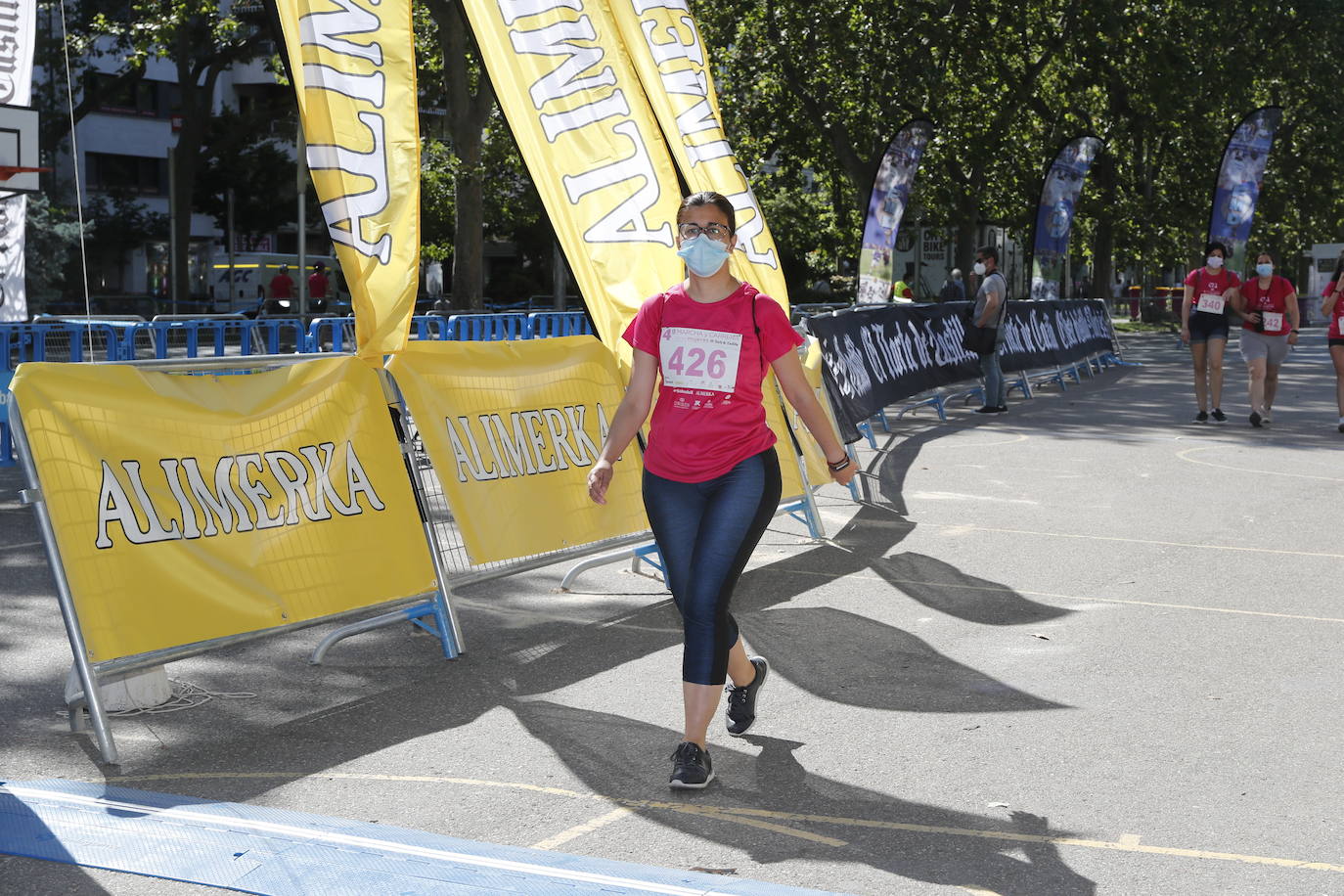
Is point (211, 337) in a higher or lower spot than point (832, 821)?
higher

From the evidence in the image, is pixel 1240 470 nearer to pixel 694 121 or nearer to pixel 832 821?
pixel 694 121

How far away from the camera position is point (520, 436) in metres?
7.68

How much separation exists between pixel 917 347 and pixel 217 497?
1253 centimetres

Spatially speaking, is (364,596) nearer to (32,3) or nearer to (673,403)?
(673,403)

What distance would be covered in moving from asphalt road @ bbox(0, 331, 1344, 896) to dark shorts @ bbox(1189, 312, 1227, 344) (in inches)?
273

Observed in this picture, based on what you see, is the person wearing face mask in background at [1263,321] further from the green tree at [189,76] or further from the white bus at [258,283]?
the green tree at [189,76]

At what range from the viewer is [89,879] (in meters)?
4.35

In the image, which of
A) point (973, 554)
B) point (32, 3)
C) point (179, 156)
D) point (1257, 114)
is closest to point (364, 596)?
point (973, 554)

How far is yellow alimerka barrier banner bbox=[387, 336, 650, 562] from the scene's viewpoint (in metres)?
7.18

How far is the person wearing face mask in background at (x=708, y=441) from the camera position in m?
5.20

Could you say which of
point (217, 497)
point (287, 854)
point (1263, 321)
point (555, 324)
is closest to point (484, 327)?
point (555, 324)

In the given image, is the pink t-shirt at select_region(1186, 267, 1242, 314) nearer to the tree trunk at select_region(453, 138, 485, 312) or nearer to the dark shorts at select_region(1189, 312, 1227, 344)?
the dark shorts at select_region(1189, 312, 1227, 344)

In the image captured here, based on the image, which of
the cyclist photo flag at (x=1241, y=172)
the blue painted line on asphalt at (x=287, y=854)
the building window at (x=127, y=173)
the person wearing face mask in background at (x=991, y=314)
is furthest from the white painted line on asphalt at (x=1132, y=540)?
the building window at (x=127, y=173)

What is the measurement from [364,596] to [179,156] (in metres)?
43.8
